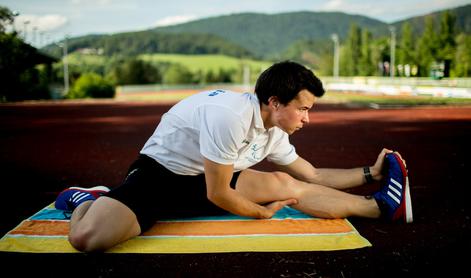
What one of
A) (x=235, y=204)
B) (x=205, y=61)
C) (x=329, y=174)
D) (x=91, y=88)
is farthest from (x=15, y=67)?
(x=205, y=61)

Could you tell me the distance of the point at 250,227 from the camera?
11.6 feet

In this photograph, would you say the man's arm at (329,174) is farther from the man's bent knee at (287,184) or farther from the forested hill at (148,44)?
the forested hill at (148,44)

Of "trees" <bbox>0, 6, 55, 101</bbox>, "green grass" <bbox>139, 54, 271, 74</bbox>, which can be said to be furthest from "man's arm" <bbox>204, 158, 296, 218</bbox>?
"green grass" <bbox>139, 54, 271, 74</bbox>

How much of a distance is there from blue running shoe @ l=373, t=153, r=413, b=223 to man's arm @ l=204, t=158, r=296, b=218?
94 cm

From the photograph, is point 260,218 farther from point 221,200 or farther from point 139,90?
point 139,90

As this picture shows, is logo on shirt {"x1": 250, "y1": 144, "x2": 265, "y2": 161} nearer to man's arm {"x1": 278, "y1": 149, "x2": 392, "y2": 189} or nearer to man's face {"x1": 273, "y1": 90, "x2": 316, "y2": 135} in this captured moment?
man's face {"x1": 273, "y1": 90, "x2": 316, "y2": 135}

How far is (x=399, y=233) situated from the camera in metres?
3.45

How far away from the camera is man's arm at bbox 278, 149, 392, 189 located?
12.9 feet

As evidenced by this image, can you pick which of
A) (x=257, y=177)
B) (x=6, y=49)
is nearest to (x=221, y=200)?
(x=257, y=177)

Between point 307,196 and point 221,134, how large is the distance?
128cm

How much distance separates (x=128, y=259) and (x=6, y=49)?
106ft

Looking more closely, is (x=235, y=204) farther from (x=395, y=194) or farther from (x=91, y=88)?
(x=91, y=88)

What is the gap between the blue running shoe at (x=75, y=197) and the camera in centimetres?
369

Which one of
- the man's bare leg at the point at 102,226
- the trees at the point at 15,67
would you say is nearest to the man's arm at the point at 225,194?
the man's bare leg at the point at 102,226
